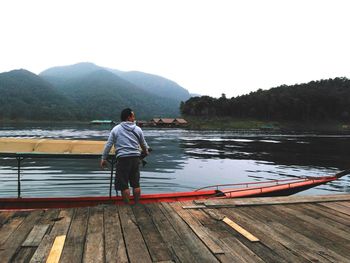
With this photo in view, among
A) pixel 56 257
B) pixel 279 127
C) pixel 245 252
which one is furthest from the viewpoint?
pixel 279 127

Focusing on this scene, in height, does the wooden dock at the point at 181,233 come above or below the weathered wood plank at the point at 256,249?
below

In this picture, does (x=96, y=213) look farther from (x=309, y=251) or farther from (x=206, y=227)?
(x=309, y=251)

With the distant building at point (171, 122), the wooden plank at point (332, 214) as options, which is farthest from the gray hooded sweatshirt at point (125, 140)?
the distant building at point (171, 122)

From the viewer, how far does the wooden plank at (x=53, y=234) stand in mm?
4410

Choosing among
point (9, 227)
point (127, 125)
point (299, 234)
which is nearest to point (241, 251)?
point (299, 234)

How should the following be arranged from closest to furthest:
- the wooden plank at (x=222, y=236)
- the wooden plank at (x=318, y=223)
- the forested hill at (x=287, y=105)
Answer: the wooden plank at (x=222, y=236) → the wooden plank at (x=318, y=223) → the forested hill at (x=287, y=105)

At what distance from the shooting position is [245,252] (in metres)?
4.71

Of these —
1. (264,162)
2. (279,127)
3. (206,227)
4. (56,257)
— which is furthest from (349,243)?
(279,127)

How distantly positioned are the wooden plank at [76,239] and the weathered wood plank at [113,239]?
39 centimetres

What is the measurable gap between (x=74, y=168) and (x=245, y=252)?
22.3 metres

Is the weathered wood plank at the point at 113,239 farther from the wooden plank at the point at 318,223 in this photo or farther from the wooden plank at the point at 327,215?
the wooden plank at the point at 327,215

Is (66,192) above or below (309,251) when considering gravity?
below

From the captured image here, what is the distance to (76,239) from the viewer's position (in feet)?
16.7

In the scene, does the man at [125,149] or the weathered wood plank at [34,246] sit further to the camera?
the man at [125,149]
